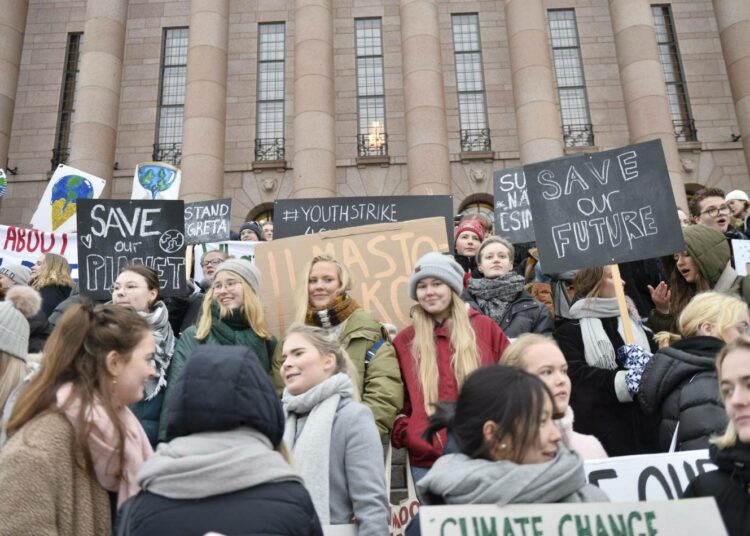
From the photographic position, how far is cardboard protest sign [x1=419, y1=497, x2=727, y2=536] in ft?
6.89

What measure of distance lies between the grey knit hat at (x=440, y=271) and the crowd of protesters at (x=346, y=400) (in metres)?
0.01

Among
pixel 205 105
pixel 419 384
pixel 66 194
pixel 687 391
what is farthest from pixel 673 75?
pixel 419 384

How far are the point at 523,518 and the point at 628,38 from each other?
64.6 ft

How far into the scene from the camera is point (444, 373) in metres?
4.10

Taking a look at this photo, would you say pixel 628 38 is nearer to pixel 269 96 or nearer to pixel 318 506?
pixel 269 96

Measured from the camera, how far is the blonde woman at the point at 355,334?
13.1 feet

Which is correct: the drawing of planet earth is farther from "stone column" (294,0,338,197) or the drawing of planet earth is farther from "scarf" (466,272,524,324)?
"scarf" (466,272,524,324)

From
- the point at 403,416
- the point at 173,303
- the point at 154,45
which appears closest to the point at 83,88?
the point at 154,45

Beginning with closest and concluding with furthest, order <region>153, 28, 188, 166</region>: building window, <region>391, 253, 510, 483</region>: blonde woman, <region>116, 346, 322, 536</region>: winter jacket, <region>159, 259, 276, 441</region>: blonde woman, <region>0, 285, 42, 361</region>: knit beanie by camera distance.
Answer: <region>116, 346, 322, 536</region>: winter jacket, <region>0, 285, 42, 361</region>: knit beanie, <region>391, 253, 510, 483</region>: blonde woman, <region>159, 259, 276, 441</region>: blonde woman, <region>153, 28, 188, 166</region>: building window

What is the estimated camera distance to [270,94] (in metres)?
22.1

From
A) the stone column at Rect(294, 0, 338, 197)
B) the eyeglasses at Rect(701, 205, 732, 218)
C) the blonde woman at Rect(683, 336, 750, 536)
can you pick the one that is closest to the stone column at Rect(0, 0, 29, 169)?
the stone column at Rect(294, 0, 338, 197)

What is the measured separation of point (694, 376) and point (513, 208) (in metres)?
5.78

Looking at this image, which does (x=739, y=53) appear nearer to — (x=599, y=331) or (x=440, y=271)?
(x=599, y=331)

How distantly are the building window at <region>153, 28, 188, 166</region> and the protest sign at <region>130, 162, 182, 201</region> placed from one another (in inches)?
354
